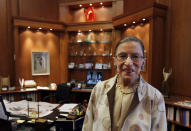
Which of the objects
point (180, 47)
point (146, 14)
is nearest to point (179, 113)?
point (180, 47)

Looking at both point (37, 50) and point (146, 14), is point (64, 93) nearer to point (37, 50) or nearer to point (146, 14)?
point (37, 50)

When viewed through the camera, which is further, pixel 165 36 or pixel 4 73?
pixel 4 73

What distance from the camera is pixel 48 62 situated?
14.3 feet

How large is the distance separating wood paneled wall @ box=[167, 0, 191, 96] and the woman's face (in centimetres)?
234

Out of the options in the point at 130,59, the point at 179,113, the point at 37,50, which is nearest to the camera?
the point at 130,59

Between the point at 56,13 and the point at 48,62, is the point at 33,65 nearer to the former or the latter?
the point at 48,62

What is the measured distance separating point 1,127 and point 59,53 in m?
3.02

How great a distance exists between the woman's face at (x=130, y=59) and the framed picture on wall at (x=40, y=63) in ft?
12.7

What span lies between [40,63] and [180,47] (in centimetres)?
369

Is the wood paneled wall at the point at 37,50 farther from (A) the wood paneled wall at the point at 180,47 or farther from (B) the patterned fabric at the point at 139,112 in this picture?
(B) the patterned fabric at the point at 139,112

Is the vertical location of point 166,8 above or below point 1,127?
above

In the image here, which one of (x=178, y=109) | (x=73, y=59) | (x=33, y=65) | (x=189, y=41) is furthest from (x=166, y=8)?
(x=33, y=65)

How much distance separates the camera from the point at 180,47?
2740 mm

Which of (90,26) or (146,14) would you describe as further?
(90,26)
